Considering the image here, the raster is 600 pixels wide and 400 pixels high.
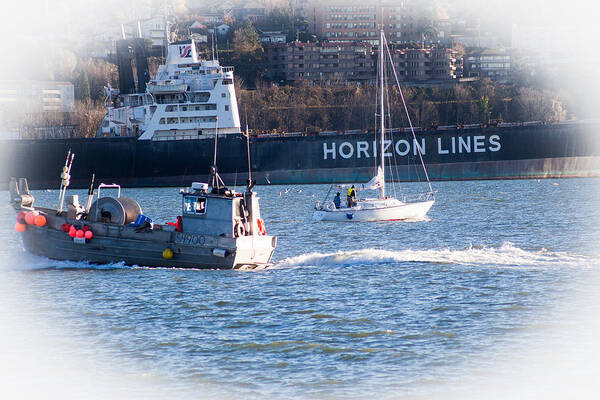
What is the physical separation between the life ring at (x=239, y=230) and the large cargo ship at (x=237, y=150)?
53.2 metres

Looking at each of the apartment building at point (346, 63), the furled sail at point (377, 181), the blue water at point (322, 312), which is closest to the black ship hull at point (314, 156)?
the furled sail at point (377, 181)

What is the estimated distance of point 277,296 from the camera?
86.4ft

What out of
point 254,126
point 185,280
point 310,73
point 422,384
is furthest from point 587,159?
point 310,73

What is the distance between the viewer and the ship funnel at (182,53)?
88.9 m

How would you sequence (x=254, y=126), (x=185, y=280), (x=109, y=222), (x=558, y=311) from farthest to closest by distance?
(x=254, y=126), (x=109, y=222), (x=185, y=280), (x=558, y=311)

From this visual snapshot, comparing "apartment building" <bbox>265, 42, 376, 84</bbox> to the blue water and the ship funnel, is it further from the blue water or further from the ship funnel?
the blue water

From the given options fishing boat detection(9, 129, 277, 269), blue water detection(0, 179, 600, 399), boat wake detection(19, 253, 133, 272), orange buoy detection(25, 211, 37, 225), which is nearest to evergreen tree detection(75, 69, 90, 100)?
blue water detection(0, 179, 600, 399)

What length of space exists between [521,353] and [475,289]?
7.26 m

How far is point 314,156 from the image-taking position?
85000 millimetres

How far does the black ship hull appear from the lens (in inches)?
3290

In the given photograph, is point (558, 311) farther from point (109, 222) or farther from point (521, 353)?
point (109, 222)

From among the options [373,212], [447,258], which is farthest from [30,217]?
[373,212]

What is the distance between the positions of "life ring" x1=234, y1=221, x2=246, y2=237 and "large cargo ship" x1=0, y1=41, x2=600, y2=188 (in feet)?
174

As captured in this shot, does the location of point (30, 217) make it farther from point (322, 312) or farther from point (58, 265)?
point (322, 312)
